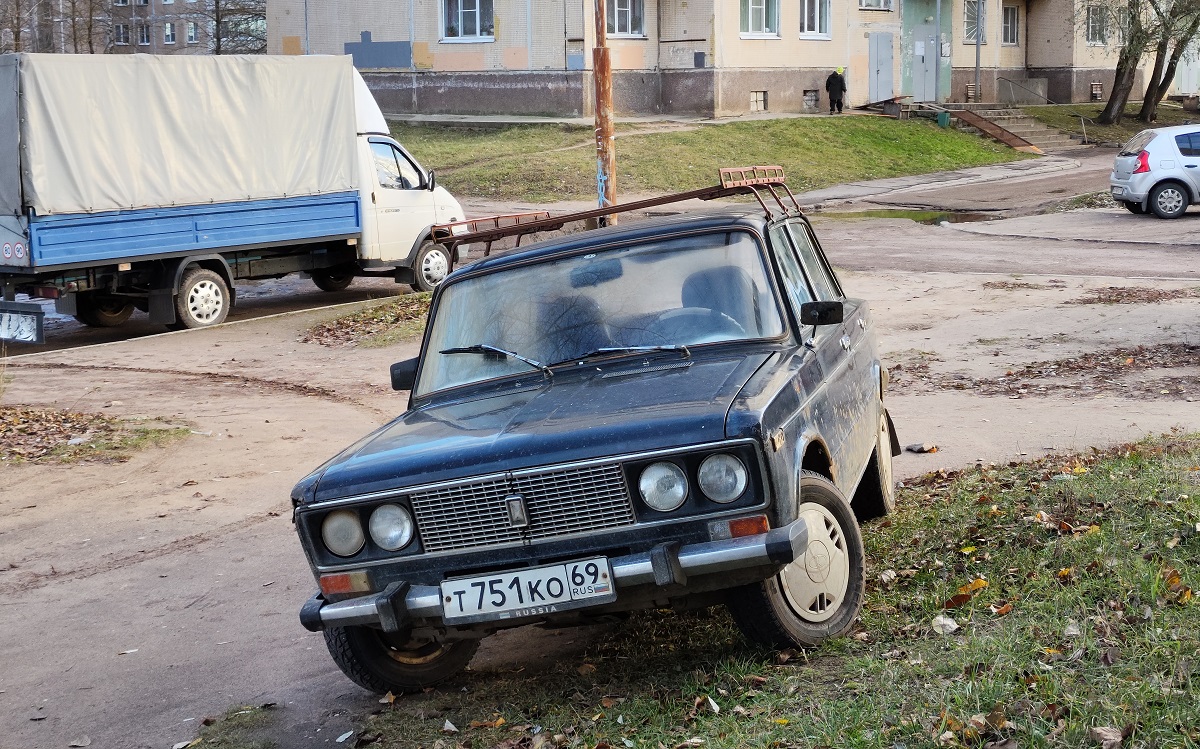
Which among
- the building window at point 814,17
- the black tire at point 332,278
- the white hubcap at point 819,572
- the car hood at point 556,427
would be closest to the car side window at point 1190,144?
the black tire at point 332,278

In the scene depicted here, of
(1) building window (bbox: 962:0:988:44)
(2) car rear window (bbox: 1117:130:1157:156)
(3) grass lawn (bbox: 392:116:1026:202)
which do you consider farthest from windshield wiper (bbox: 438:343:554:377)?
(1) building window (bbox: 962:0:988:44)

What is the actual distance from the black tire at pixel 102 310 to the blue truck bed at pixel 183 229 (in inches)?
48.1

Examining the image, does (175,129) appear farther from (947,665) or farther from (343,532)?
(947,665)

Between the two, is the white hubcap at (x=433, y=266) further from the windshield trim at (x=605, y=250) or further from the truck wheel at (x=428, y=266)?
the windshield trim at (x=605, y=250)

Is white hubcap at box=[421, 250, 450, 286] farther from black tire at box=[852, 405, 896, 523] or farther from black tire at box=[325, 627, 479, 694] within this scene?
black tire at box=[325, 627, 479, 694]

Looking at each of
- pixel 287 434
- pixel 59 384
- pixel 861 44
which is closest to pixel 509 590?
pixel 287 434

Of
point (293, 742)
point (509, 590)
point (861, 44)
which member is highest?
point (861, 44)

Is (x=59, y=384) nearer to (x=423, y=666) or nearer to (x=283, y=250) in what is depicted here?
(x=283, y=250)

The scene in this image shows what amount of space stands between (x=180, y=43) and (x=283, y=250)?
6420cm

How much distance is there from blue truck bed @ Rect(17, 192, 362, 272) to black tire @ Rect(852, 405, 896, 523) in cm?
1039

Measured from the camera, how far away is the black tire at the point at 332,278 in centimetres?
1852

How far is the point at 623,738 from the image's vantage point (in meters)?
4.15

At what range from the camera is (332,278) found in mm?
18688

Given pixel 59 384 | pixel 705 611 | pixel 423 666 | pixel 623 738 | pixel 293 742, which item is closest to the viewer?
pixel 623 738
